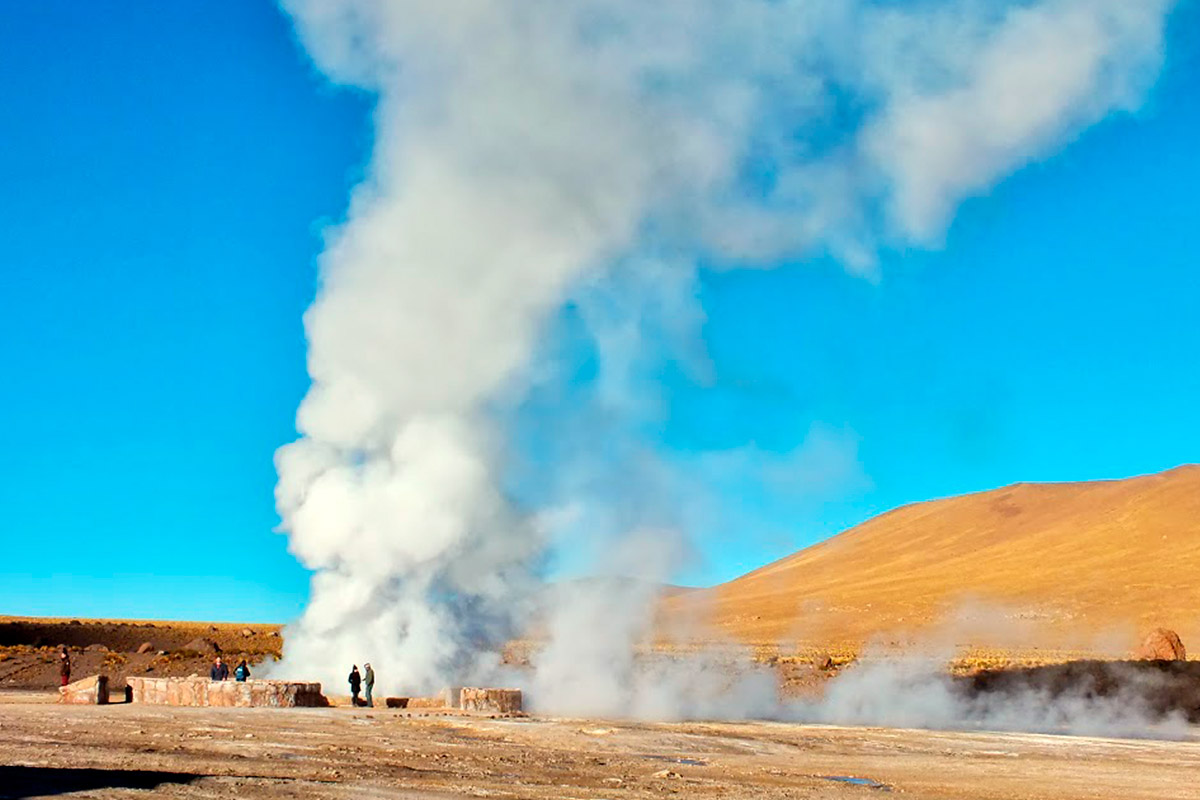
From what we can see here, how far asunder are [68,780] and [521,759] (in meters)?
8.47

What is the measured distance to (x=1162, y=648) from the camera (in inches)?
2135

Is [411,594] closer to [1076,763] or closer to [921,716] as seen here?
[921,716]

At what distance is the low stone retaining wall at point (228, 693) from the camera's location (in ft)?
112

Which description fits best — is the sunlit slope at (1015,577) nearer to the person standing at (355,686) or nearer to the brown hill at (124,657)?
the person standing at (355,686)

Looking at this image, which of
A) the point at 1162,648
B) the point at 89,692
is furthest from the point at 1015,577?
the point at 89,692

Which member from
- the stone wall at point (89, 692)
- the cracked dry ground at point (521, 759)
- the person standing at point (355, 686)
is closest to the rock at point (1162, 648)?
the cracked dry ground at point (521, 759)

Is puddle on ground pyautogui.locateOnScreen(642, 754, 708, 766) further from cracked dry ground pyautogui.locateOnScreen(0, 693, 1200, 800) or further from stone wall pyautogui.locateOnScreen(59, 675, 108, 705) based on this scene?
stone wall pyautogui.locateOnScreen(59, 675, 108, 705)

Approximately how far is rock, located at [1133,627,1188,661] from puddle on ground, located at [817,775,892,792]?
121ft

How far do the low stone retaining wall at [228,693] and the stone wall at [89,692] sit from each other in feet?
4.07

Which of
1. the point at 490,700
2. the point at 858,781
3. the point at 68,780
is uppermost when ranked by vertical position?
the point at 490,700

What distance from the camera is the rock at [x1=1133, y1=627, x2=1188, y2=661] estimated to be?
176 ft

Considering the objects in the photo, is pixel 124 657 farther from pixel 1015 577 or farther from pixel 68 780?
pixel 1015 577

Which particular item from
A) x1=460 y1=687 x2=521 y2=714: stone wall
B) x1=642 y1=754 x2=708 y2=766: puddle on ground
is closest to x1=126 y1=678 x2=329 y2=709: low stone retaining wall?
x1=460 y1=687 x2=521 y2=714: stone wall

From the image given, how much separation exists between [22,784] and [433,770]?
21.7 ft
